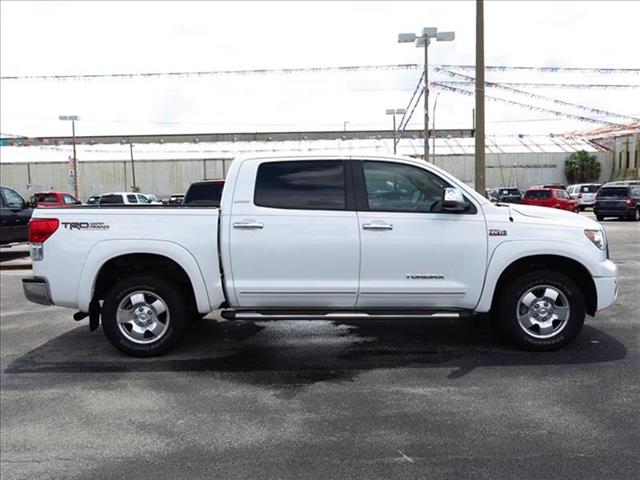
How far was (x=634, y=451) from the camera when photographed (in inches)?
139

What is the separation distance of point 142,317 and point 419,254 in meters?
2.83

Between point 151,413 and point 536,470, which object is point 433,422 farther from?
point 151,413

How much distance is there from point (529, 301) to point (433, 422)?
2.06m

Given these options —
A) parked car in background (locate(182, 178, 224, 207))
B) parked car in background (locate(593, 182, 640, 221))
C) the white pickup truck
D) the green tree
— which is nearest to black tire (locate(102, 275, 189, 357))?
the white pickup truck

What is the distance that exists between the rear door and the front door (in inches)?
6.1

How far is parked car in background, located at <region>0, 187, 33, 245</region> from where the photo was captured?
14.0 m

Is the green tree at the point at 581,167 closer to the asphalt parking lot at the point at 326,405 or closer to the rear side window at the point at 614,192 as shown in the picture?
the rear side window at the point at 614,192

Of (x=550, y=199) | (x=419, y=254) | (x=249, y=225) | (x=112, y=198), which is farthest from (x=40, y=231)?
(x=550, y=199)

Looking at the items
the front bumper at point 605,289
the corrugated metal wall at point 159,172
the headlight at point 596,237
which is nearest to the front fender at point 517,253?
the headlight at point 596,237

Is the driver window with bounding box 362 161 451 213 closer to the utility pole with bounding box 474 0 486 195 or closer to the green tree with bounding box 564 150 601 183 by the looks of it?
the utility pole with bounding box 474 0 486 195

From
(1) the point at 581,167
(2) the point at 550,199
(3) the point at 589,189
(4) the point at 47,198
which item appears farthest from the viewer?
(1) the point at 581,167

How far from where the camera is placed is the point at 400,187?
555cm

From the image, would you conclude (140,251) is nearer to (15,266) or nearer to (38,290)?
(38,290)

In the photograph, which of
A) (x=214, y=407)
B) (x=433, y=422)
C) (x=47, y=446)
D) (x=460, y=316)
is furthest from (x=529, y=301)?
(x=47, y=446)
